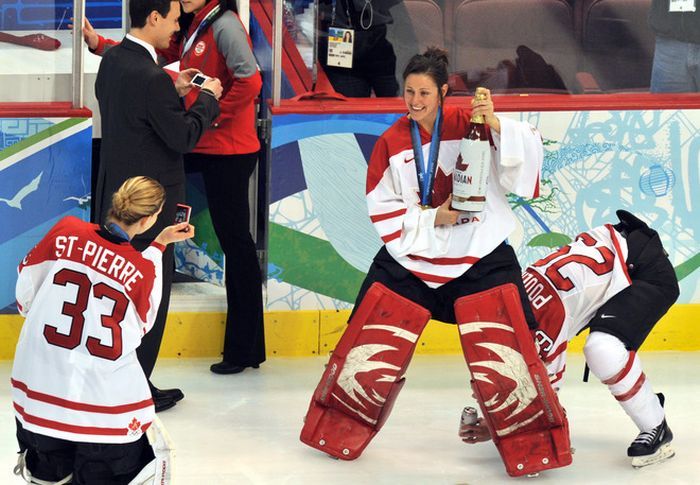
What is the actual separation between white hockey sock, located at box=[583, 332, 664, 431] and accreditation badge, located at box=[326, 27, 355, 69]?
1.73 m

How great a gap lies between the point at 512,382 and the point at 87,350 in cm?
150

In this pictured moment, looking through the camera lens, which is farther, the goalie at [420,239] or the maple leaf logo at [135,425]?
the goalie at [420,239]

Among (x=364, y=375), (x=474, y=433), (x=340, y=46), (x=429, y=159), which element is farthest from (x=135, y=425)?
(x=340, y=46)

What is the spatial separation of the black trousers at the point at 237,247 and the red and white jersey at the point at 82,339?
1.79 meters

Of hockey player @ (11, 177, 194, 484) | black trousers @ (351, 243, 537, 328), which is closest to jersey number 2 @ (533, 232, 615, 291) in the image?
black trousers @ (351, 243, 537, 328)

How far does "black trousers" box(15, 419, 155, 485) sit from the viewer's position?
11.2 ft

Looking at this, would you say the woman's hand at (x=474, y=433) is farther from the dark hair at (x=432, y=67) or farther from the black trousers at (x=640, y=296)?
the dark hair at (x=432, y=67)

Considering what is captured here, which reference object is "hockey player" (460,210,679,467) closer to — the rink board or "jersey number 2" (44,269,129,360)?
the rink board

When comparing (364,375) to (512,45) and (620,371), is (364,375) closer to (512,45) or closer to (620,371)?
(620,371)

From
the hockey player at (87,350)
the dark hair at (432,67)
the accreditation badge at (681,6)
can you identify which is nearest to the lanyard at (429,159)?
the dark hair at (432,67)

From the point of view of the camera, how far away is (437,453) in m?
4.67

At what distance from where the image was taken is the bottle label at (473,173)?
4254 mm

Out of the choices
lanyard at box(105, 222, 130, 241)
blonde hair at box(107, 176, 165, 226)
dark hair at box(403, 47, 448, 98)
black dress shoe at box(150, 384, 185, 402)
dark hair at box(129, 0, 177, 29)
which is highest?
dark hair at box(129, 0, 177, 29)

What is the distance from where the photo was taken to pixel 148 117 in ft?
15.2
